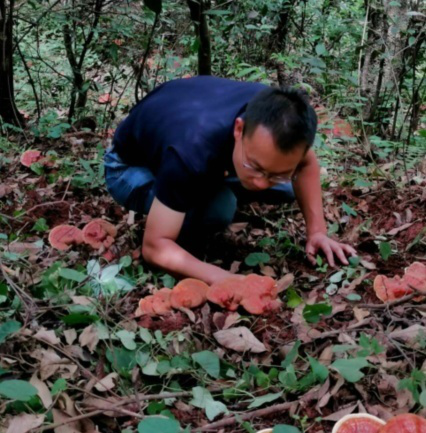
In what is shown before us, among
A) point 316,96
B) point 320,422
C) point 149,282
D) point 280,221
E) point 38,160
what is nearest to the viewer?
point 320,422

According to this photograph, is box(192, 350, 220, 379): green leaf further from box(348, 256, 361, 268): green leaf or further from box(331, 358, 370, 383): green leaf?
box(348, 256, 361, 268): green leaf

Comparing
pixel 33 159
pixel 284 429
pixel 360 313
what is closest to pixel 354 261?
pixel 360 313

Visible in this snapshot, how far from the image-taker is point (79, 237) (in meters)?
3.66

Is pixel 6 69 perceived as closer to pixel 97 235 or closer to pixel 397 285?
pixel 97 235

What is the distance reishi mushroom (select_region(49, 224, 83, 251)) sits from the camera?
11.8 feet

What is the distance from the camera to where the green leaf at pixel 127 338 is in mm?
2709

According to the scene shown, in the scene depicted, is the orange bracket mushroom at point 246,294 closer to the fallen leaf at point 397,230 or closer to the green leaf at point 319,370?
the green leaf at point 319,370

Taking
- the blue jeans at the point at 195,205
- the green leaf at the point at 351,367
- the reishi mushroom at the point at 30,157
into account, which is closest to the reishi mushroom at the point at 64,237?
the blue jeans at the point at 195,205

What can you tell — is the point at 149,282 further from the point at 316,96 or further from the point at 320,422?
the point at 316,96

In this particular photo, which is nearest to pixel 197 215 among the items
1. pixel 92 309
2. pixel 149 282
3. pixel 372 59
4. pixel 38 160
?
pixel 149 282

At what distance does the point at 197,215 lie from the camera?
3.52 m

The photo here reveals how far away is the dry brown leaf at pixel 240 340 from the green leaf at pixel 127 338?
402 millimetres

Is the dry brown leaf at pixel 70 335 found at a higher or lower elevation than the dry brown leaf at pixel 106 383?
higher

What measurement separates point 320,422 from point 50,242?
2.10 m
